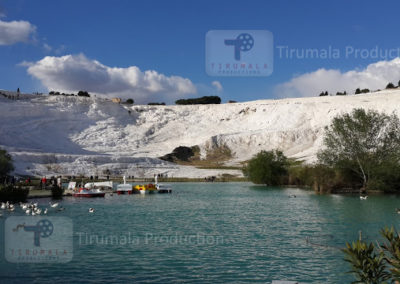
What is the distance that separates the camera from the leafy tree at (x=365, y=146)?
4525cm

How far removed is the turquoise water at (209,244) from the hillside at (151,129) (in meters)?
46.6

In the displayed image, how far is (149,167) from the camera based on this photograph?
258ft

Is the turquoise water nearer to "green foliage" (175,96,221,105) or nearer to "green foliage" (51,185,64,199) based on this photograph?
"green foliage" (51,185,64,199)

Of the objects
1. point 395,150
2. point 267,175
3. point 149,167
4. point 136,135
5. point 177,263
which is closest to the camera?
point 177,263

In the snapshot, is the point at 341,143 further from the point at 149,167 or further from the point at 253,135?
the point at 253,135

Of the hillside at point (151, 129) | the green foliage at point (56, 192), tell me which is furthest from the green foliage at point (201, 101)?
the green foliage at point (56, 192)

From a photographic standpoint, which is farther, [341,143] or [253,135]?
[253,135]

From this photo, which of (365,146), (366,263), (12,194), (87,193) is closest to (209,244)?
(366,263)

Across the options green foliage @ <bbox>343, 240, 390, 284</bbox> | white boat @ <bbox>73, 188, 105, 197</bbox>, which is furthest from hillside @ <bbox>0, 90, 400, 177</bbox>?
green foliage @ <bbox>343, 240, 390, 284</bbox>

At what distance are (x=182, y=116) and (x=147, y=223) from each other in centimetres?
9561

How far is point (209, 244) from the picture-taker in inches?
704

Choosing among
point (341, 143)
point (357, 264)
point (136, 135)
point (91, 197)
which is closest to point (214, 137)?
point (136, 135)

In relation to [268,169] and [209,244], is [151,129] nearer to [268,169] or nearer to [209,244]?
[268,169]

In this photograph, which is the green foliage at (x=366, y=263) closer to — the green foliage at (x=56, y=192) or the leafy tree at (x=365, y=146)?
the green foliage at (x=56, y=192)
